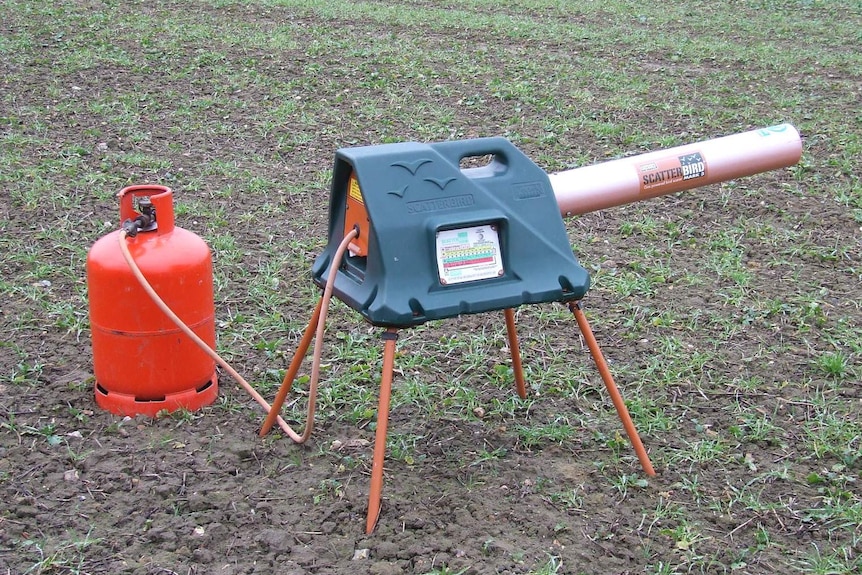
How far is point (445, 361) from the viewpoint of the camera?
11.6 ft

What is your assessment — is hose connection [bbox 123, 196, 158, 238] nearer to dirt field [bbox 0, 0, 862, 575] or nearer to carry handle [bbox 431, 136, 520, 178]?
dirt field [bbox 0, 0, 862, 575]

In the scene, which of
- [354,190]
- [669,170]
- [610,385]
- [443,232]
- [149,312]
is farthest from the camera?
[149,312]

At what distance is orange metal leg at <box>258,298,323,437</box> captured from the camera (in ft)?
8.91

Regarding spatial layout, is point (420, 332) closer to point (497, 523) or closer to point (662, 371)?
point (662, 371)

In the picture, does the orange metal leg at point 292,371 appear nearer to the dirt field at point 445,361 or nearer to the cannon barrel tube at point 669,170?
the dirt field at point 445,361

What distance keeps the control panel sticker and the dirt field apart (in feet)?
2.30

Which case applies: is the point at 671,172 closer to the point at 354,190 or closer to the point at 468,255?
the point at 468,255

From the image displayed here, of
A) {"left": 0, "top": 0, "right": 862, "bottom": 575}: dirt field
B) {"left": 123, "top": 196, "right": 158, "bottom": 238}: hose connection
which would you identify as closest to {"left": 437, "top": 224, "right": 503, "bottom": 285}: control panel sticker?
{"left": 0, "top": 0, "right": 862, "bottom": 575}: dirt field

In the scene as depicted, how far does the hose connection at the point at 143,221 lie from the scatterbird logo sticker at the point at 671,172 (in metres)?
1.56

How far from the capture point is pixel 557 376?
3420 millimetres

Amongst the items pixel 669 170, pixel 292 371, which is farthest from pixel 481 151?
pixel 292 371

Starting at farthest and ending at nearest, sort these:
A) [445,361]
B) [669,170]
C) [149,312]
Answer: [445,361] → [149,312] → [669,170]

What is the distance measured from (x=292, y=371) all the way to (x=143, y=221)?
709mm

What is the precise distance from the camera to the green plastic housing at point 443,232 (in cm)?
232
